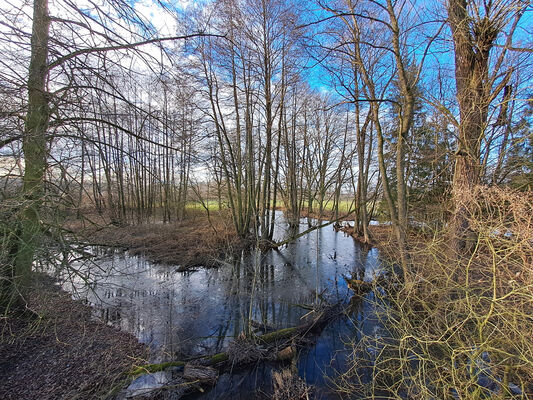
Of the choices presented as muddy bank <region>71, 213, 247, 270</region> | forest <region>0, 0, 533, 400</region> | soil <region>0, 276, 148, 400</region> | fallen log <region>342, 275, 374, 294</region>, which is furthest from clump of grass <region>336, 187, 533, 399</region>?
muddy bank <region>71, 213, 247, 270</region>

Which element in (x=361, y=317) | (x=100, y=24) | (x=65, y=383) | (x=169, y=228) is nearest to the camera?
(x=100, y=24)

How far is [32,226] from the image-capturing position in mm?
3154

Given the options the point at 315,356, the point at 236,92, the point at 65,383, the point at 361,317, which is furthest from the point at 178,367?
the point at 236,92

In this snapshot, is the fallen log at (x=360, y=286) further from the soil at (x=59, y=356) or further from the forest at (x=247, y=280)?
the soil at (x=59, y=356)

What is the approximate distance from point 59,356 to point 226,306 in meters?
3.86

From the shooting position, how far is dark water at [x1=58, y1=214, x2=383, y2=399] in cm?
427

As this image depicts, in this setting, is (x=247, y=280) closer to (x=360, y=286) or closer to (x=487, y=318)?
(x=360, y=286)

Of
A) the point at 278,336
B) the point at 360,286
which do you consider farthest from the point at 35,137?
the point at 360,286

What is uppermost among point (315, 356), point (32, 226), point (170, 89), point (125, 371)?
point (170, 89)

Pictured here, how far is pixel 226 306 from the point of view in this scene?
22.4ft

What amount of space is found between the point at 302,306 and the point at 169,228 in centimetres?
1257

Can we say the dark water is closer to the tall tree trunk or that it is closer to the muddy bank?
the muddy bank

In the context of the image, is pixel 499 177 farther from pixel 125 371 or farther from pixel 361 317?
pixel 125 371

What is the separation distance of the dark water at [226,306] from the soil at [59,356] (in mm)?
598
